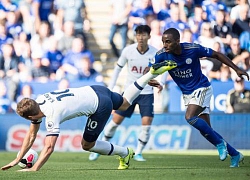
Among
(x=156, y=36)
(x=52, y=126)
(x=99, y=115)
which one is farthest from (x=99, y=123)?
(x=156, y=36)

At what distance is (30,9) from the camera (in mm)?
23000

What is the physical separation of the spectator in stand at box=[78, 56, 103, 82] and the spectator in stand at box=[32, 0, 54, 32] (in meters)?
2.57

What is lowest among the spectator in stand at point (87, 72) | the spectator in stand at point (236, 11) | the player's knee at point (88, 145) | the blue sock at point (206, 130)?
the spectator in stand at point (87, 72)

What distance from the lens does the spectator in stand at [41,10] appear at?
22.6 metres

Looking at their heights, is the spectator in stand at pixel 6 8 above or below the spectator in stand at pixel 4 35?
above

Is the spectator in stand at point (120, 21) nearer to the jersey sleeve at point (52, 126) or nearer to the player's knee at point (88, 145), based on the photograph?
the player's knee at point (88, 145)

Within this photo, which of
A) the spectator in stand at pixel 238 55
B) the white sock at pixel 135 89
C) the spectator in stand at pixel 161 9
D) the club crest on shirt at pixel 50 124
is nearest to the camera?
the club crest on shirt at pixel 50 124

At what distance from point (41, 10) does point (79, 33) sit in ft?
Result: 5.22

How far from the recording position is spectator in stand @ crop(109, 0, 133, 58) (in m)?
21.9

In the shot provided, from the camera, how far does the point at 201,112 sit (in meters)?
12.1

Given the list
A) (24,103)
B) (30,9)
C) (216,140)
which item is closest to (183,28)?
(30,9)

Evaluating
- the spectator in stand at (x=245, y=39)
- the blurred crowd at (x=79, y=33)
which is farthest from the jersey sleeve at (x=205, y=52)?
the spectator in stand at (x=245, y=39)

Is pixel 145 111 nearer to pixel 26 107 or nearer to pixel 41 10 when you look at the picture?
pixel 26 107

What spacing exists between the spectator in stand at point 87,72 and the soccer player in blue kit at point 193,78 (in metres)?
8.67
